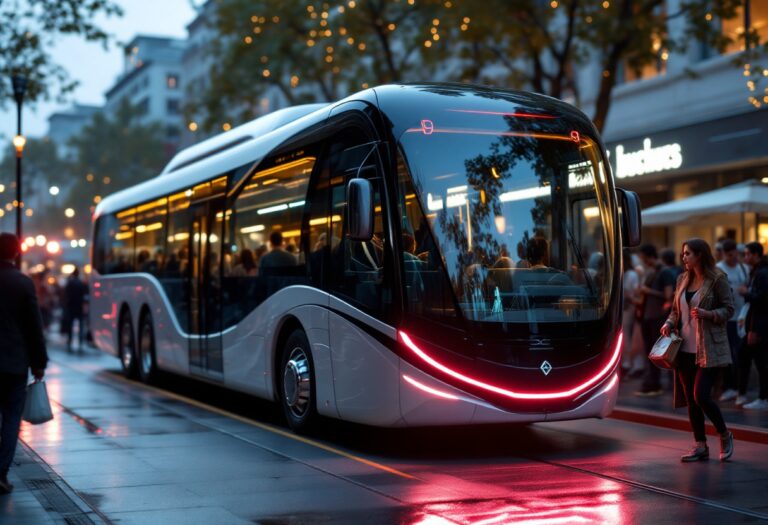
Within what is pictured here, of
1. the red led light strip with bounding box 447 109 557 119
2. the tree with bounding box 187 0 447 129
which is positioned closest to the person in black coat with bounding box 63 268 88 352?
the tree with bounding box 187 0 447 129

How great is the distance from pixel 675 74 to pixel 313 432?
17795mm

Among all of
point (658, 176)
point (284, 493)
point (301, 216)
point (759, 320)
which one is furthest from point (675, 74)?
point (284, 493)

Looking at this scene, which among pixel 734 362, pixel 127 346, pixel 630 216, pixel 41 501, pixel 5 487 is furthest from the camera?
pixel 127 346

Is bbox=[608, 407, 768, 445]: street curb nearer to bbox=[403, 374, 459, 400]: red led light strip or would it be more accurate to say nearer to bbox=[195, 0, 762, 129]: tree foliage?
bbox=[403, 374, 459, 400]: red led light strip

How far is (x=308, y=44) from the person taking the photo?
31.6 m

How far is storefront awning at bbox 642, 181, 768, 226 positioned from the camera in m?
16.8

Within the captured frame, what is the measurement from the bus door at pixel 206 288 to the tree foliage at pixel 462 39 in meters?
7.98

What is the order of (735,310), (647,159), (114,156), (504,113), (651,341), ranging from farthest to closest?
1. (114,156)
2. (647,159)
3. (651,341)
4. (735,310)
5. (504,113)

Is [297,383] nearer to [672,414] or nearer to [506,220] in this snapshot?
[506,220]

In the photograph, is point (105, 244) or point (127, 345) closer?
point (127, 345)

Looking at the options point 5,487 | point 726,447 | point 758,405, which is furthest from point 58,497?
point 758,405

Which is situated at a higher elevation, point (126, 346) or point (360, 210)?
point (360, 210)

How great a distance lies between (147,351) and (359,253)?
30.4 feet

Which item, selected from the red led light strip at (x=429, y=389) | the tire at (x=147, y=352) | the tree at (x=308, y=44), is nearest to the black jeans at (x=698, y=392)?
the red led light strip at (x=429, y=389)
